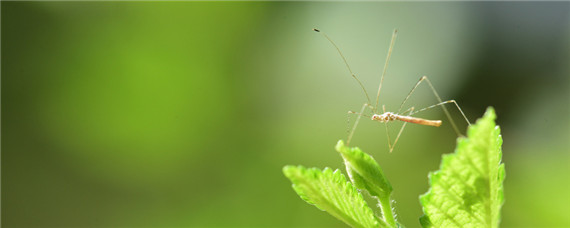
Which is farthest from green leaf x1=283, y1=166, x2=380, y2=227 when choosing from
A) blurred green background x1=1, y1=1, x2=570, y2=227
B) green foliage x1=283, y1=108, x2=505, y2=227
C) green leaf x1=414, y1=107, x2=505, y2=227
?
blurred green background x1=1, y1=1, x2=570, y2=227

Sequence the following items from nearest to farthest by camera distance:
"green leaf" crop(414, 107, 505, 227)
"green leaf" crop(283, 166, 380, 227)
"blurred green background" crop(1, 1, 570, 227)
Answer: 1. "green leaf" crop(414, 107, 505, 227)
2. "green leaf" crop(283, 166, 380, 227)
3. "blurred green background" crop(1, 1, 570, 227)

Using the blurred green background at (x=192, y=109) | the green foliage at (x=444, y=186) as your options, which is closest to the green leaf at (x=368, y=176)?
the green foliage at (x=444, y=186)

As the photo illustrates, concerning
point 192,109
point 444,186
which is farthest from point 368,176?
point 192,109

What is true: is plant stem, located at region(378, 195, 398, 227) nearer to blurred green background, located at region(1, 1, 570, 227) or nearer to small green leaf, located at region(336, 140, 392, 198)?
small green leaf, located at region(336, 140, 392, 198)

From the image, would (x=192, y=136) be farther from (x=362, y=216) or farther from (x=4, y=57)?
(x=362, y=216)

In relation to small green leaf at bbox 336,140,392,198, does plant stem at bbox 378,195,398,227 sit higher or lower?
lower

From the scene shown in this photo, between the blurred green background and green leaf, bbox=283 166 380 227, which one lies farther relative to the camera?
the blurred green background

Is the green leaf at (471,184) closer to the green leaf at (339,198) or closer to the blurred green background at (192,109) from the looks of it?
the green leaf at (339,198)

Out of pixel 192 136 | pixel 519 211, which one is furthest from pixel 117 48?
pixel 519 211
